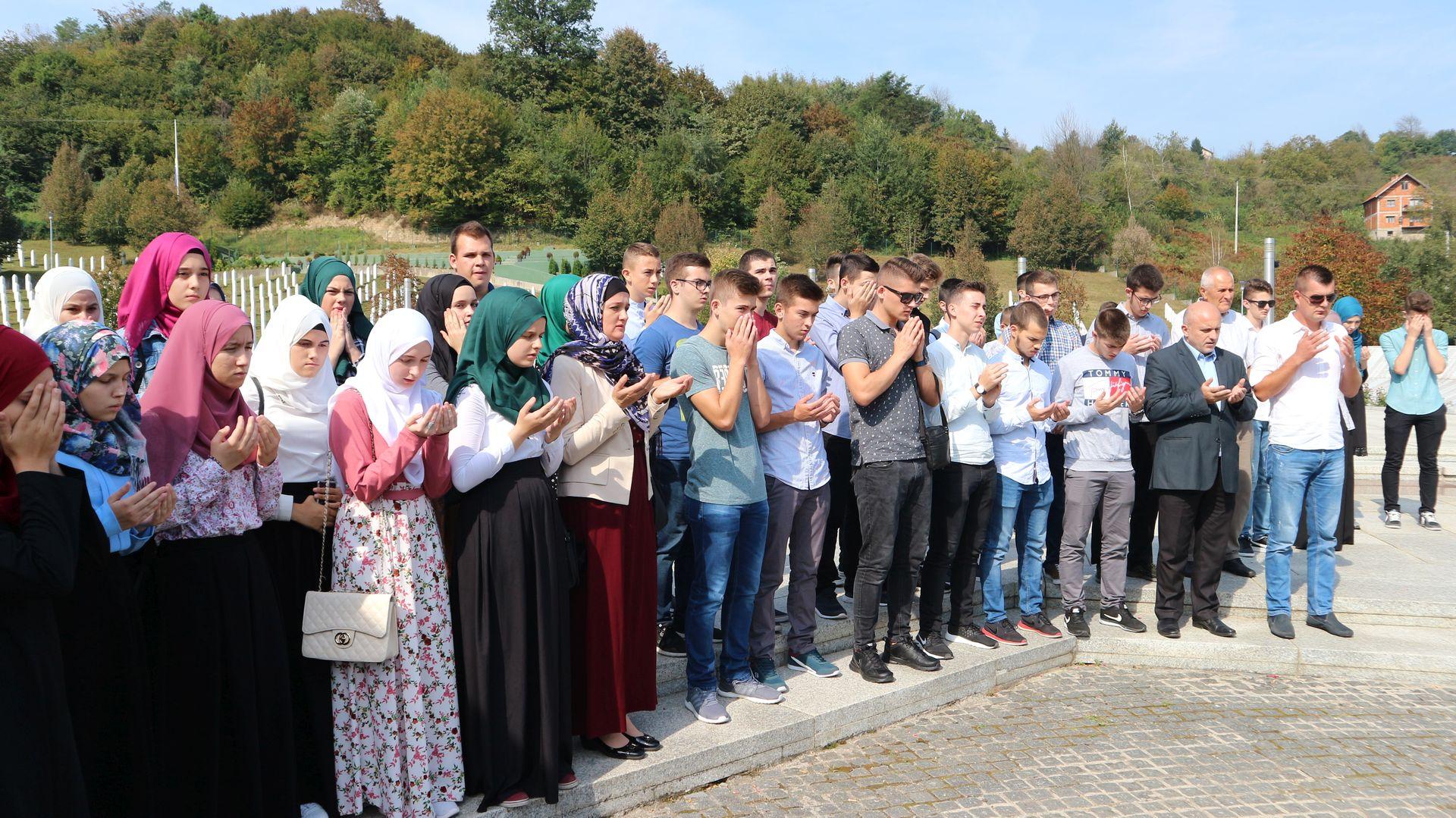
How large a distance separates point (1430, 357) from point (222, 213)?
233 ft

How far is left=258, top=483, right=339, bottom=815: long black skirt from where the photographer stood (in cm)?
374

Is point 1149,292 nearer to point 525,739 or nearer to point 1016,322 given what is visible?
point 1016,322

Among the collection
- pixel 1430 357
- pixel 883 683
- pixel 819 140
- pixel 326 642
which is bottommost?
pixel 883 683

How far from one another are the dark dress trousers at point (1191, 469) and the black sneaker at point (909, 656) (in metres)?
1.92

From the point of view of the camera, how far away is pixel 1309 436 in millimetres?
6477

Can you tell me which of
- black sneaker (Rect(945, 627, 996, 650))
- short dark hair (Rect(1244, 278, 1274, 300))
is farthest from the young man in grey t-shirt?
short dark hair (Rect(1244, 278, 1274, 300))

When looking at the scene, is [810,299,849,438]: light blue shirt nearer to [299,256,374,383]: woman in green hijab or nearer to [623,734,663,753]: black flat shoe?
[623,734,663,753]: black flat shoe

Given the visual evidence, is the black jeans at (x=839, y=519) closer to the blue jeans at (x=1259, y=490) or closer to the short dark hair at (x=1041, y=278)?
the short dark hair at (x=1041, y=278)

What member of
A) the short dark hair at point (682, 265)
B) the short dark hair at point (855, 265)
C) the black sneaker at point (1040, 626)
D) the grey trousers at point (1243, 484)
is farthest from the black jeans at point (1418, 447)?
the short dark hair at point (682, 265)

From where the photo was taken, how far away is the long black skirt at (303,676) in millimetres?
3738

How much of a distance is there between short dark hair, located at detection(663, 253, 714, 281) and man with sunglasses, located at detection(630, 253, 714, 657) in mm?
149

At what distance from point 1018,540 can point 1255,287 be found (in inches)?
137

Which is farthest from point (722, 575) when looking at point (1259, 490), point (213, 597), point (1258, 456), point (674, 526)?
point (1259, 490)

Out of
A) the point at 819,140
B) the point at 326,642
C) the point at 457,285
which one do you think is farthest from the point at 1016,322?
the point at 819,140
